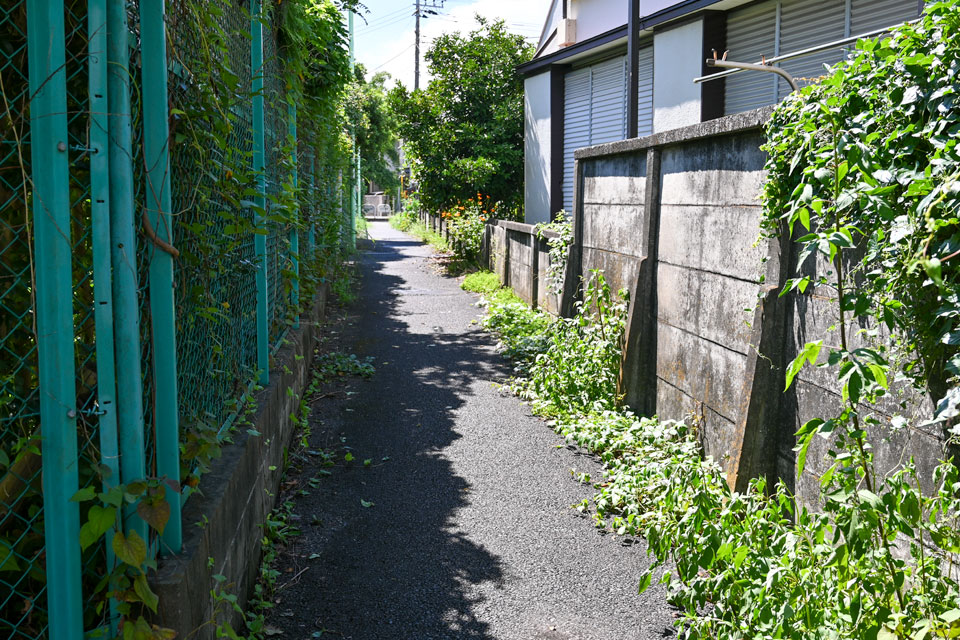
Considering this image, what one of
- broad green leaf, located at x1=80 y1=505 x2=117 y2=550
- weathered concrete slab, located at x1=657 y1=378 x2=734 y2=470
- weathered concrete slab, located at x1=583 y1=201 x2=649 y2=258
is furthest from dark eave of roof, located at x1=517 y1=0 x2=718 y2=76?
broad green leaf, located at x1=80 y1=505 x2=117 y2=550

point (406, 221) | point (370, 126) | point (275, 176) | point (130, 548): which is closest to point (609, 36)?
point (275, 176)

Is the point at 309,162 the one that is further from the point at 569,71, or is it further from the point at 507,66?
the point at 507,66

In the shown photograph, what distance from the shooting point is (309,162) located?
8.42 metres

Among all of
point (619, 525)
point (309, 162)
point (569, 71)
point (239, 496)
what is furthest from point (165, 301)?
point (569, 71)

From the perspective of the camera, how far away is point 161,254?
2453 millimetres

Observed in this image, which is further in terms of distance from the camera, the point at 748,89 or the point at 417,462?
the point at 748,89

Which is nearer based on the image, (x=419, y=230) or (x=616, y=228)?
(x=616, y=228)

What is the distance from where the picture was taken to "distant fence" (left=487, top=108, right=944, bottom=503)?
3.83 metres

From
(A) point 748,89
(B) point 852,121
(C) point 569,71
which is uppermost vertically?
(C) point 569,71

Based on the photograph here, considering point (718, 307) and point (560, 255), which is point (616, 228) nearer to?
point (560, 255)

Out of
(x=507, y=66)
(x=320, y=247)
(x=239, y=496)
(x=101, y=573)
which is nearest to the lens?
(x=101, y=573)

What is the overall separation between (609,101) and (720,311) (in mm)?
8811

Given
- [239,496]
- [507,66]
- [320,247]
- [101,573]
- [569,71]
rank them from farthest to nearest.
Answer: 1. [507,66]
2. [569,71]
3. [320,247]
4. [239,496]
5. [101,573]

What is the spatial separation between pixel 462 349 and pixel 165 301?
6989mm
